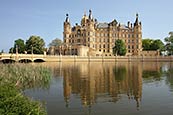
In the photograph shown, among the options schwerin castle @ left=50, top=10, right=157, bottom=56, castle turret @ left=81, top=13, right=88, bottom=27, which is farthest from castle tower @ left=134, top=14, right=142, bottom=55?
castle turret @ left=81, top=13, right=88, bottom=27

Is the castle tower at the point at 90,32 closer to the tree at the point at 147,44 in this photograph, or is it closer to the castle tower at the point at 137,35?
the castle tower at the point at 137,35

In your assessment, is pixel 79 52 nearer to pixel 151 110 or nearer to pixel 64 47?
pixel 64 47

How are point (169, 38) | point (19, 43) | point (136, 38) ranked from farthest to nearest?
point (136, 38) → point (169, 38) → point (19, 43)

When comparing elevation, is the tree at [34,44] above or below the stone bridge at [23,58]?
above

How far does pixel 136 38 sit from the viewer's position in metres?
135

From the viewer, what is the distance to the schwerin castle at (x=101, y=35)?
12631cm

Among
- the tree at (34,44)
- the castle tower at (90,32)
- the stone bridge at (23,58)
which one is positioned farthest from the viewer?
the castle tower at (90,32)

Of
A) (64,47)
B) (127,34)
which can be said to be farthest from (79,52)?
(127,34)

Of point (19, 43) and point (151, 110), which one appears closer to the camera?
point (151, 110)

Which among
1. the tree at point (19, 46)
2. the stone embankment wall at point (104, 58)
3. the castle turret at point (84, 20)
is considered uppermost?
the castle turret at point (84, 20)

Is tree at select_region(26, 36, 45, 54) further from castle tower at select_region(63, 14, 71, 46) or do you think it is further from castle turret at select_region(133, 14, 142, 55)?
castle turret at select_region(133, 14, 142, 55)

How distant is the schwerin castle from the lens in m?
126

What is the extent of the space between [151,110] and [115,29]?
398 ft

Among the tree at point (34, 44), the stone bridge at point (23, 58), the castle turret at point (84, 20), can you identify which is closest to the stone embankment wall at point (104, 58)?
the stone bridge at point (23, 58)
